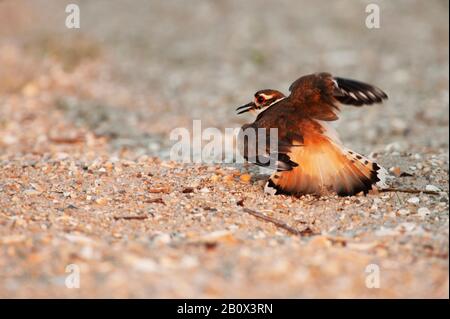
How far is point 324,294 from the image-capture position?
3059 millimetres

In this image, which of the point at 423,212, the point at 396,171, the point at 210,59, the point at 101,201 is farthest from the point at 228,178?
the point at 210,59

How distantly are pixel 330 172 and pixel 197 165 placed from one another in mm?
1181

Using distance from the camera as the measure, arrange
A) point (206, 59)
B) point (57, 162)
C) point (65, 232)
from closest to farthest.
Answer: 1. point (65, 232)
2. point (57, 162)
3. point (206, 59)

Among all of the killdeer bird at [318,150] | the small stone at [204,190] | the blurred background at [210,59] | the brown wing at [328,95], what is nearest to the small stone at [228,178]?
the small stone at [204,190]

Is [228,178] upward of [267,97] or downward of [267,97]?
downward

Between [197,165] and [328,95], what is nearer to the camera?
[328,95]

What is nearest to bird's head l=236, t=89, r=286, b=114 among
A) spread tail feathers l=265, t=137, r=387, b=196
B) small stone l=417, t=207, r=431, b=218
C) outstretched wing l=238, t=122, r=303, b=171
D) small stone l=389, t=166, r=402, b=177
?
outstretched wing l=238, t=122, r=303, b=171

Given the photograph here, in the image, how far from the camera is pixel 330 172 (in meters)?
4.25

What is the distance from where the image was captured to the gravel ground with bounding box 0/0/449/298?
318cm

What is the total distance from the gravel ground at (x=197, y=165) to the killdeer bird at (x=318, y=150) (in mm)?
118

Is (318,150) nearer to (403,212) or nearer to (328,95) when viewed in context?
(328,95)
